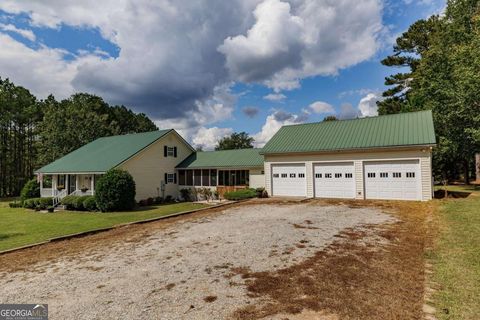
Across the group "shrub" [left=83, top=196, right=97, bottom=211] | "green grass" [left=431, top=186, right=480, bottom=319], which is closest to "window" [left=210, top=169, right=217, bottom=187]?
"shrub" [left=83, top=196, right=97, bottom=211]

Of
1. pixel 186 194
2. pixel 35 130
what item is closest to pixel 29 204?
pixel 186 194

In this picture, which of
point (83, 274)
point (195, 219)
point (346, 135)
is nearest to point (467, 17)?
point (346, 135)

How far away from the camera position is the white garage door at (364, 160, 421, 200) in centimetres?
1653

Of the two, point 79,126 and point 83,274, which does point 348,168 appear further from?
point 79,126

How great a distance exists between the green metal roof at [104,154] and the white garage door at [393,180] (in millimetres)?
16615

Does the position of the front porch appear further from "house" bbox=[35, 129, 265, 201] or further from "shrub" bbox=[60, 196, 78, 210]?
"shrub" bbox=[60, 196, 78, 210]

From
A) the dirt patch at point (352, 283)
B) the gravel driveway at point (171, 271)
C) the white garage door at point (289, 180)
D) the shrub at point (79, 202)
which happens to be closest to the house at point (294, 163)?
the white garage door at point (289, 180)

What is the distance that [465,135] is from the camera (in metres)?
22.9

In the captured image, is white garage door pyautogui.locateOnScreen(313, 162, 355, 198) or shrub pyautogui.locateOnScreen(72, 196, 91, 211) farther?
shrub pyautogui.locateOnScreen(72, 196, 91, 211)

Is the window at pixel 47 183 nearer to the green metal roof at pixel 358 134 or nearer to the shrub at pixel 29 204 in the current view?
the shrub at pixel 29 204

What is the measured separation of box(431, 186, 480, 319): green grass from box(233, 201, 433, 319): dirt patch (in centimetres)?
30

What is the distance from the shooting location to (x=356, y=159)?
59.9ft

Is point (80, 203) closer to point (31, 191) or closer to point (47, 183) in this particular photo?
point (31, 191)

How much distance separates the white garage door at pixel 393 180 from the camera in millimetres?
16531
